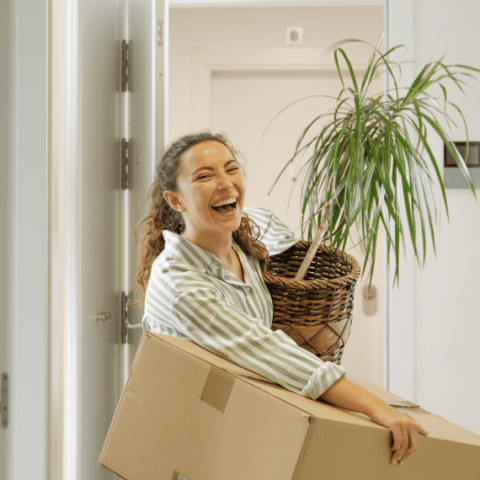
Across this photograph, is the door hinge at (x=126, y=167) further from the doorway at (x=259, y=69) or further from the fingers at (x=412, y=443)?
the doorway at (x=259, y=69)

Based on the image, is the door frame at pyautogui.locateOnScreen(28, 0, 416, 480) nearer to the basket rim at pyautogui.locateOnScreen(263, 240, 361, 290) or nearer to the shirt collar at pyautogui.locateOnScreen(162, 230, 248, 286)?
the shirt collar at pyautogui.locateOnScreen(162, 230, 248, 286)

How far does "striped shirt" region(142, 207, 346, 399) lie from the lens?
805mm

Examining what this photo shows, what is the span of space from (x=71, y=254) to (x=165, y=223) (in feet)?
0.78

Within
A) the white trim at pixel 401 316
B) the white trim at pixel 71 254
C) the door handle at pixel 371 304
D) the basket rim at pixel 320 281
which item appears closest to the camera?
the basket rim at pixel 320 281

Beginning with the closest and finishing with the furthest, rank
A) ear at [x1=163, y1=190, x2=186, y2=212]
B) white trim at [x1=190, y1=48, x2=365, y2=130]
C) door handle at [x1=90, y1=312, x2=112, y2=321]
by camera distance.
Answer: ear at [x1=163, y1=190, x2=186, y2=212] → door handle at [x1=90, y1=312, x2=112, y2=321] → white trim at [x1=190, y1=48, x2=365, y2=130]

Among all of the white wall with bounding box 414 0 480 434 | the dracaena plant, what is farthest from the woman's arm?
the white wall with bounding box 414 0 480 434

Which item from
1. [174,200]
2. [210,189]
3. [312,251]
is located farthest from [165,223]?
[312,251]

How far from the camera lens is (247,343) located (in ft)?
2.77

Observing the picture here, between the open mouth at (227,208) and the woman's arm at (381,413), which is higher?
the open mouth at (227,208)

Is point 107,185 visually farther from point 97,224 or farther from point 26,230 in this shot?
point 26,230

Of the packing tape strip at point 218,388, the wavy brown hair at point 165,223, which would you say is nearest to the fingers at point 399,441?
the packing tape strip at point 218,388

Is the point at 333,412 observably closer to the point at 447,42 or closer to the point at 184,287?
the point at 184,287

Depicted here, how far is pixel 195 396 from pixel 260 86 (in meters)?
2.22

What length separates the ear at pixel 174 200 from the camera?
3.66 ft
